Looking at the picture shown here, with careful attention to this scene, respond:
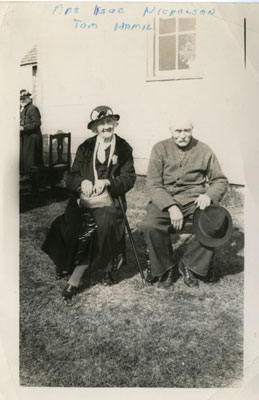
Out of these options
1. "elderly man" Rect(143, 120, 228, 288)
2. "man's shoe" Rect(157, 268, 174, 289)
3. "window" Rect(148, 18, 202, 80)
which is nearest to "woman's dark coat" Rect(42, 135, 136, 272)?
"elderly man" Rect(143, 120, 228, 288)

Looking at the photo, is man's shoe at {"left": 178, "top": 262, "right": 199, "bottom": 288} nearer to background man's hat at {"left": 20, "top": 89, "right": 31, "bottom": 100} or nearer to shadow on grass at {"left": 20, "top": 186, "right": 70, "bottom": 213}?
shadow on grass at {"left": 20, "top": 186, "right": 70, "bottom": 213}

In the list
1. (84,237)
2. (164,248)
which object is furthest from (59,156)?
(164,248)

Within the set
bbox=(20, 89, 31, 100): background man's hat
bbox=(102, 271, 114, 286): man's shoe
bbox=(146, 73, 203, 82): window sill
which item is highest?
bbox=(146, 73, 203, 82): window sill

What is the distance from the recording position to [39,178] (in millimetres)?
1989

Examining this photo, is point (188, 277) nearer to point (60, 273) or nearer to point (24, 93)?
point (60, 273)

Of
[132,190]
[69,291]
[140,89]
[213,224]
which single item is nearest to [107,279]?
[69,291]

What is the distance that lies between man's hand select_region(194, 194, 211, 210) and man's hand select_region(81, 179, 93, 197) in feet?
1.60

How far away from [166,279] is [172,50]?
3.39 ft

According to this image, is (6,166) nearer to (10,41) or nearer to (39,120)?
(39,120)

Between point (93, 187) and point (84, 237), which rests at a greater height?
point (93, 187)

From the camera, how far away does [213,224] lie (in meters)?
1.96

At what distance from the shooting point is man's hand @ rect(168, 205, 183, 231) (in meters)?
1.96

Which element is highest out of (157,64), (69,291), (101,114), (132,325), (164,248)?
(157,64)

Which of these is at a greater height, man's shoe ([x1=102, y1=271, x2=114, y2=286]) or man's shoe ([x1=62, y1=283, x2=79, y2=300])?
man's shoe ([x1=102, y1=271, x2=114, y2=286])
